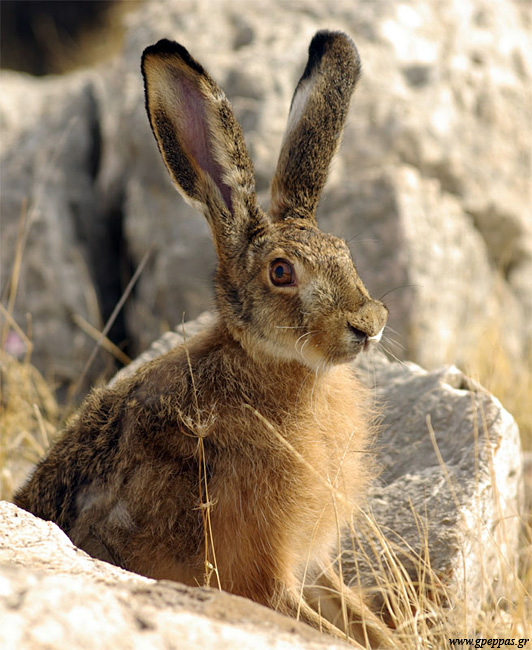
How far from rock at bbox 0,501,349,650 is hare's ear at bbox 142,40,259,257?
1.81m

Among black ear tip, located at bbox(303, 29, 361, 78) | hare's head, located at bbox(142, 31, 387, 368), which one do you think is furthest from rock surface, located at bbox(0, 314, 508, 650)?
black ear tip, located at bbox(303, 29, 361, 78)

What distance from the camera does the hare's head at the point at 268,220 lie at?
3371mm

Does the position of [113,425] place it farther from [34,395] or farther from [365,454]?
[34,395]

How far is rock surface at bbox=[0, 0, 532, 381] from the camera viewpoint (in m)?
7.06

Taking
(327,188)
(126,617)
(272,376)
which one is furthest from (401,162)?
(126,617)

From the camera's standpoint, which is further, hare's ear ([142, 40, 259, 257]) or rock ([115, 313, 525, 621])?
rock ([115, 313, 525, 621])

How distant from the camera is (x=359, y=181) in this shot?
719 cm

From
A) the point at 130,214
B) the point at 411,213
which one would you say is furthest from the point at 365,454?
the point at 130,214

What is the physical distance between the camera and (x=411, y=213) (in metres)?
7.04

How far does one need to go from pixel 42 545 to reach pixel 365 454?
1735 mm

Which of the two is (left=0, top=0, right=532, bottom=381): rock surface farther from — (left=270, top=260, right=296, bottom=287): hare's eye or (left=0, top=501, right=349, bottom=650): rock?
(left=0, top=501, right=349, bottom=650): rock

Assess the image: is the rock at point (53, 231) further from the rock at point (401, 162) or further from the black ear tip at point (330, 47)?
the black ear tip at point (330, 47)

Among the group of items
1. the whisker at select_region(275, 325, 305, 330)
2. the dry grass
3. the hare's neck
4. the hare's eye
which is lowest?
the dry grass

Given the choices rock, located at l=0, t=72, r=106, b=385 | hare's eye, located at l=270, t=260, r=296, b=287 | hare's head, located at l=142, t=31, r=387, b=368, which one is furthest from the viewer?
rock, located at l=0, t=72, r=106, b=385
